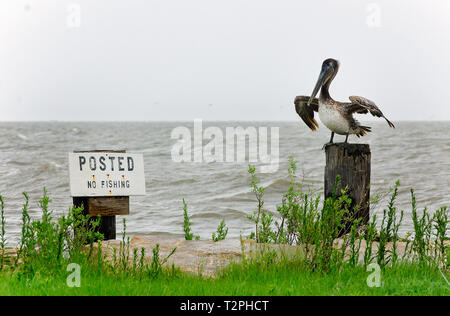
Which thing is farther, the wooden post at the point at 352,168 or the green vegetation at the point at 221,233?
the green vegetation at the point at 221,233

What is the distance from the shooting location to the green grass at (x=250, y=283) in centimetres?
429

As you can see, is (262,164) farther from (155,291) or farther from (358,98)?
(155,291)

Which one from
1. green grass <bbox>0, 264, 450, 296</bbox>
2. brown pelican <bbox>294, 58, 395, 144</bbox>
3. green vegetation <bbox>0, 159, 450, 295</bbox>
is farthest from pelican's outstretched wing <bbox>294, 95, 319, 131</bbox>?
green grass <bbox>0, 264, 450, 296</bbox>

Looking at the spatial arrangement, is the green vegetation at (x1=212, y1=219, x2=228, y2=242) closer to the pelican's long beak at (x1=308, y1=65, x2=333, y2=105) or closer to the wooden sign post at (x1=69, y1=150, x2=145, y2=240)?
the wooden sign post at (x1=69, y1=150, x2=145, y2=240)

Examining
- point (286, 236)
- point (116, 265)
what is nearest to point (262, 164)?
point (286, 236)

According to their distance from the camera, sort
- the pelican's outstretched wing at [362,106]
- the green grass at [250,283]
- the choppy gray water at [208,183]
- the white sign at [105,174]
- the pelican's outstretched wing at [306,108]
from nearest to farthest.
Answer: the green grass at [250,283]
the white sign at [105,174]
the pelican's outstretched wing at [362,106]
the pelican's outstretched wing at [306,108]
the choppy gray water at [208,183]

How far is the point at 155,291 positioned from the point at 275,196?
12.3m

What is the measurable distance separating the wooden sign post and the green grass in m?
1.67

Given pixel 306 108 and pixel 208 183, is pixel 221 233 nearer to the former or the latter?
pixel 306 108

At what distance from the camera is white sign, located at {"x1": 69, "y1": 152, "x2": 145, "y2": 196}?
672 cm

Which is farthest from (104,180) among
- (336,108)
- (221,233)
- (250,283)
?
(336,108)

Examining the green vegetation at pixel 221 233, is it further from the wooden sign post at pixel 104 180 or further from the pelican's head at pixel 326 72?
the pelican's head at pixel 326 72

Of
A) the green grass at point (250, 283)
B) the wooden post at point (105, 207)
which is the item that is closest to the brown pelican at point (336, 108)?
the green grass at point (250, 283)
